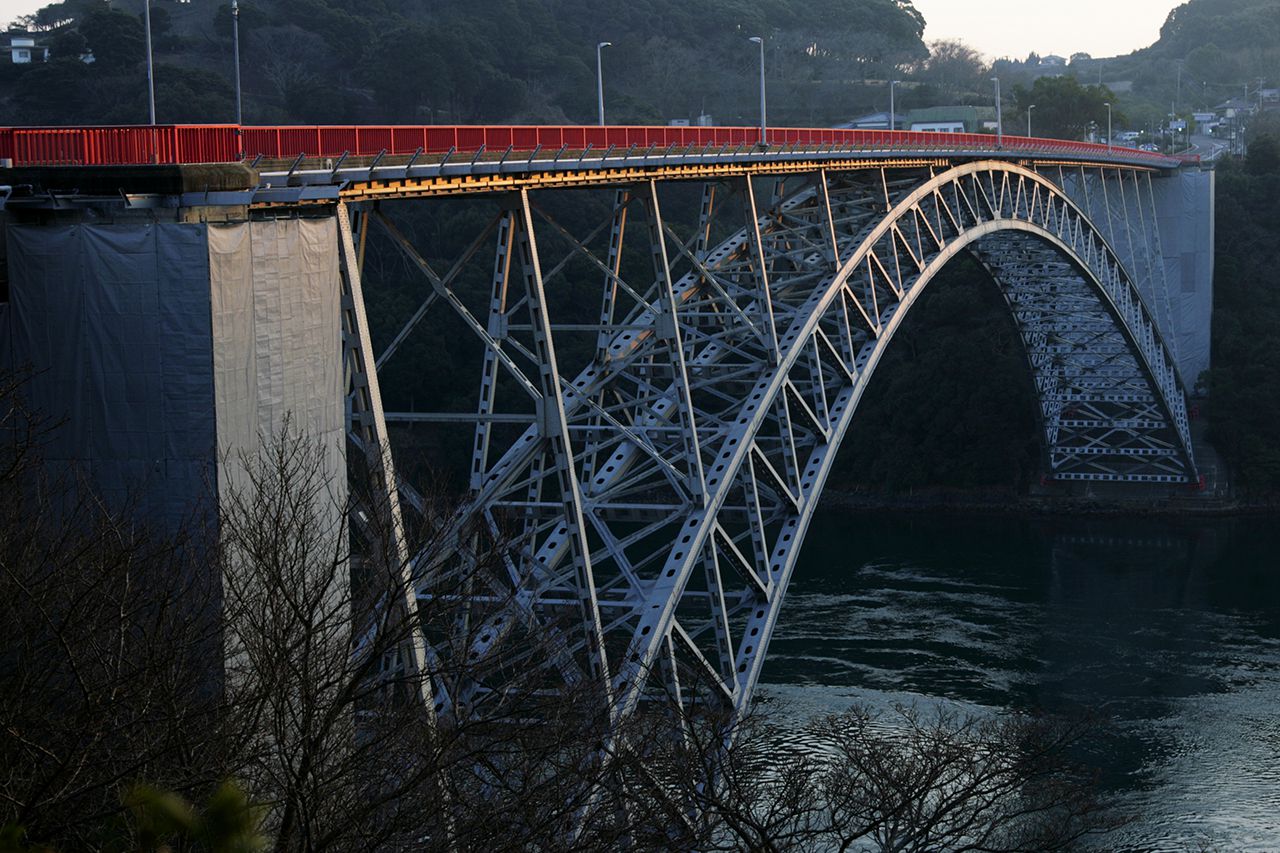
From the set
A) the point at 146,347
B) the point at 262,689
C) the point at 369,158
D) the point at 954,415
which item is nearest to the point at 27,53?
the point at 954,415

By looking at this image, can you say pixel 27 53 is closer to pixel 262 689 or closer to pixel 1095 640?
pixel 1095 640

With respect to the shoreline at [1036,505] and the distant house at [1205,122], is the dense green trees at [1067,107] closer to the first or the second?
the shoreline at [1036,505]

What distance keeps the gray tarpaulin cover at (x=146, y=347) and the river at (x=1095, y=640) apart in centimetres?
1892

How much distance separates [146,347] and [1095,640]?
3054 cm

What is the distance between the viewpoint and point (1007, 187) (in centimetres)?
3853

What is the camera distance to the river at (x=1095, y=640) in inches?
1160

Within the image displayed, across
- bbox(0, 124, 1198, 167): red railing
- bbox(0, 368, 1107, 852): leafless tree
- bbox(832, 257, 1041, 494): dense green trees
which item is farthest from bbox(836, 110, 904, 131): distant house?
bbox(0, 368, 1107, 852): leafless tree

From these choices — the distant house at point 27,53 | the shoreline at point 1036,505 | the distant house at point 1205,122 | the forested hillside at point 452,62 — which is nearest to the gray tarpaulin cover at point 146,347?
the forested hillside at point 452,62

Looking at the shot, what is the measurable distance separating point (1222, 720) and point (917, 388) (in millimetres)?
25722

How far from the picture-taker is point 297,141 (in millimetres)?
15055

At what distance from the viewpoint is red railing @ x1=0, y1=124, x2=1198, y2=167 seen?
12.9 m

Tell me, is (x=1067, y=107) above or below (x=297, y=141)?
above

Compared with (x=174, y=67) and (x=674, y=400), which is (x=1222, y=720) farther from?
(x=174, y=67)

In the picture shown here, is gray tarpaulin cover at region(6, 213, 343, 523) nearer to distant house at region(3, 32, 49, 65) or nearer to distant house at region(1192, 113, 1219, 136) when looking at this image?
distant house at region(3, 32, 49, 65)
